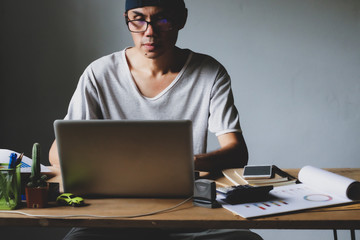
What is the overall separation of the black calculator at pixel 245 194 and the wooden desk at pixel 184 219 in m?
0.05

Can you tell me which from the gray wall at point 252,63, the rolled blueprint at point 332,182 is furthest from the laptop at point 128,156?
the gray wall at point 252,63

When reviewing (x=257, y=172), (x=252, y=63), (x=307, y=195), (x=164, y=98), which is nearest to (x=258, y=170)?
(x=257, y=172)

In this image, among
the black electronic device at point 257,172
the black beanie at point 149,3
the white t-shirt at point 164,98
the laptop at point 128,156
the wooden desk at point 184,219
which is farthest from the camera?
the white t-shirt at point 164,98

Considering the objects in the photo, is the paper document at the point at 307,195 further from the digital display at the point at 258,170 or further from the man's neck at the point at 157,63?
the man's neck at the point at 157,63

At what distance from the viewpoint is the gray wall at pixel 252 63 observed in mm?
2596

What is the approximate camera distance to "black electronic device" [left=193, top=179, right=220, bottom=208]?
1.11 metres

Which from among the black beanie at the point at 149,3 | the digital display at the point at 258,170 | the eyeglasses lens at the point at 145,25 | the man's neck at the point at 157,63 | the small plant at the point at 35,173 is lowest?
the digital display at the point at 258,170

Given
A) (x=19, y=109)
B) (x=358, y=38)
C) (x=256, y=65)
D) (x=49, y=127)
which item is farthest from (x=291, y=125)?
(x=19, y=109)

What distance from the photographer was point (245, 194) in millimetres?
1136

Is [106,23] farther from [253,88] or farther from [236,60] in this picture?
[253,88]

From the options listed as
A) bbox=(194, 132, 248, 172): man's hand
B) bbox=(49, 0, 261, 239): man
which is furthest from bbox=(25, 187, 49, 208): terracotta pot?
bbox=(49, 0, 261, 239): man

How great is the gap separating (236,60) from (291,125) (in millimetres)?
551

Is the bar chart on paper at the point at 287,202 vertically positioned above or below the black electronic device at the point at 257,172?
below

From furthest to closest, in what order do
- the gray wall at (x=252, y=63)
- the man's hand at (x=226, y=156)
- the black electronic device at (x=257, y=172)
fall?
1. the gray wall at (x=252, y=63)
2. the man's hand at (x=226, y=156)
3. the black electronic device at (x=257, y=172)
